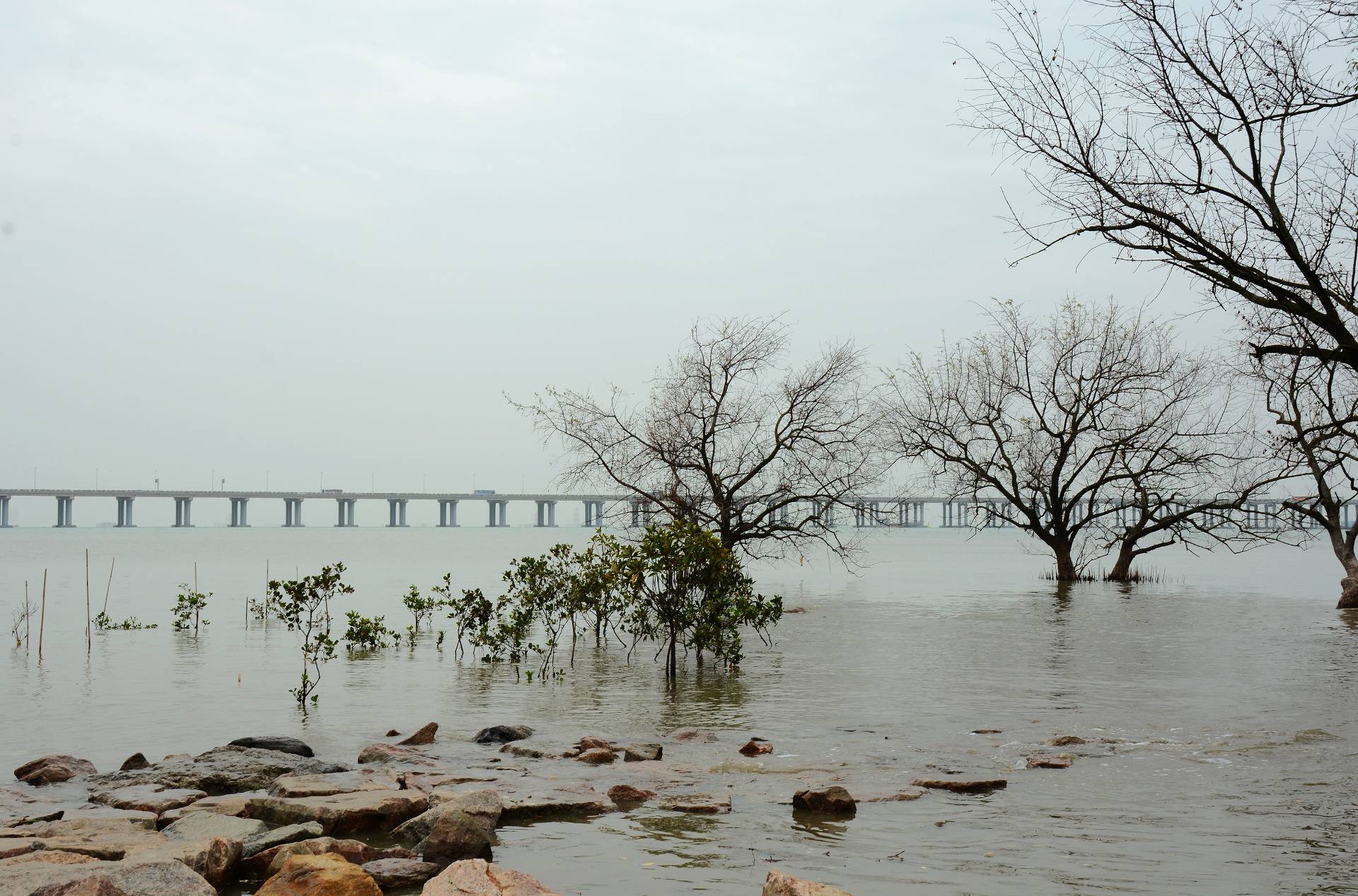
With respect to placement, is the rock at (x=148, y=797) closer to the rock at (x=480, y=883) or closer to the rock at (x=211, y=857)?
the rock at (x=211, y=857)

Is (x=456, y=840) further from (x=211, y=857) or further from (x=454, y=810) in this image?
(x=211, y=857)

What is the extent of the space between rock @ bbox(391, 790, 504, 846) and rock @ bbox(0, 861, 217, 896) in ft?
4.97

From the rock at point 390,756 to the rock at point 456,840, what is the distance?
294 cm

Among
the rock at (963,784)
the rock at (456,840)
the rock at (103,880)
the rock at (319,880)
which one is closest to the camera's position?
the rock at (103,880)

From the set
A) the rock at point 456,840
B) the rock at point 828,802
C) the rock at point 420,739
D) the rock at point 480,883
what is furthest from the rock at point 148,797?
the rock at point 828,802

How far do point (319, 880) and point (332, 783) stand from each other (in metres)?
3.05

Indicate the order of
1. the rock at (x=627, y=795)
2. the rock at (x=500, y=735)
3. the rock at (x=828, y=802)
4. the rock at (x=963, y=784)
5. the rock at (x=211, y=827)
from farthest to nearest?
1. the rock at (x=500, y=735)
2. the rock at (x=963, y=784)
3. the rock at (x=627, y=795)
4. the rock at (x=828, y=802)
5. the rock at (x=211, y=827)

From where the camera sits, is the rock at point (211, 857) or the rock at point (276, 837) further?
the rock at point (276, 837)

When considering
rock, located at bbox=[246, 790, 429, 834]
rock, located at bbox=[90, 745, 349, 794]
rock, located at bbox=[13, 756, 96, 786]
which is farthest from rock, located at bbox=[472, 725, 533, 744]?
rock, located at bbox=[13, 756, 96, 786]

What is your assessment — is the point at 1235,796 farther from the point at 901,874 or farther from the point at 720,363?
the point at 720,363

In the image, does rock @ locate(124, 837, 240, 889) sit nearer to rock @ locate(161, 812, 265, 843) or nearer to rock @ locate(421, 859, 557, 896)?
rock @ locate(161, 812, 265, 843)

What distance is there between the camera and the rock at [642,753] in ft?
32.9

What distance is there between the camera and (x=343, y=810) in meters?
7.47

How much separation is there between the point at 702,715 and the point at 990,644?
1015cm
